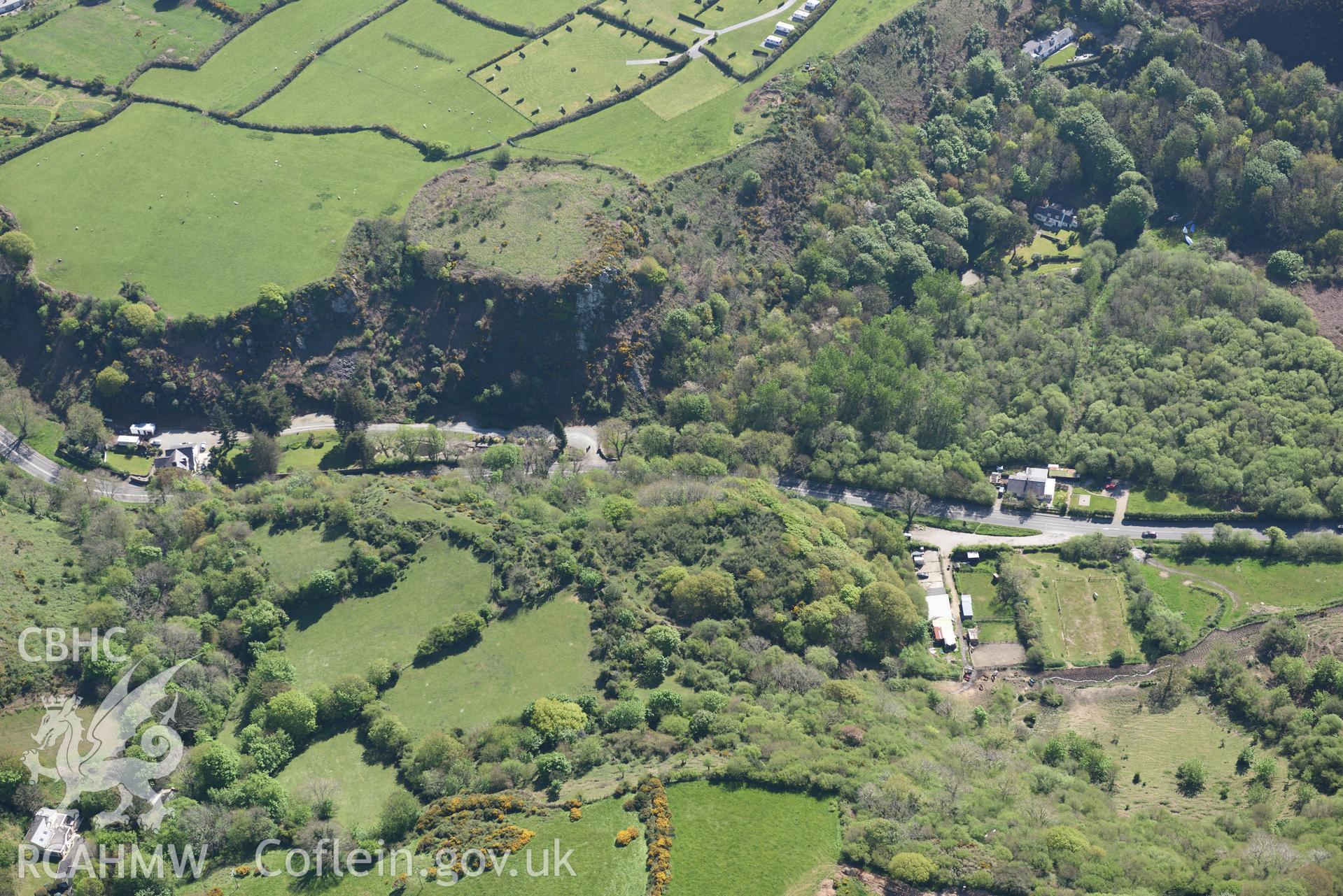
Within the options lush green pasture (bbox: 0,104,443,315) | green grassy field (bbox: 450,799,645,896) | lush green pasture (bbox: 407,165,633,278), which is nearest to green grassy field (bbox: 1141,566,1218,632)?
green grassy field (bbox: 450,799,645,896)

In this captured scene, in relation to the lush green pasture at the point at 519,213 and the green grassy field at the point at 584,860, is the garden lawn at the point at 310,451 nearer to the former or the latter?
the lush green pasture at the point at 519,213

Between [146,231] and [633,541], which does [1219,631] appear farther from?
[146,231]

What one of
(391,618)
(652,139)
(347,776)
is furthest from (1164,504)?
(347,776)

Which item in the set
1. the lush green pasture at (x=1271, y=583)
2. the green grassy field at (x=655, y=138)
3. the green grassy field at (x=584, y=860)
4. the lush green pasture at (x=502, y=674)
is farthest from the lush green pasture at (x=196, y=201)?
the lush green pasture at (x=1271, y=583)

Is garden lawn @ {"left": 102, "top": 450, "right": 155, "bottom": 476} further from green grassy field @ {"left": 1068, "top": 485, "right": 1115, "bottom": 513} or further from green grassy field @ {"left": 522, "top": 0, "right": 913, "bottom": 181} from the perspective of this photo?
green grassy field @ {"left": 1068, "top": 485, "right": 1115, "bottom": 513}

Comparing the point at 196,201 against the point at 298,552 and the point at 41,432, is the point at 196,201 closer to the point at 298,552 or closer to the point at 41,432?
the point at 41,432

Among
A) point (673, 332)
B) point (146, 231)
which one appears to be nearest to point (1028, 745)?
point (673, 332)
